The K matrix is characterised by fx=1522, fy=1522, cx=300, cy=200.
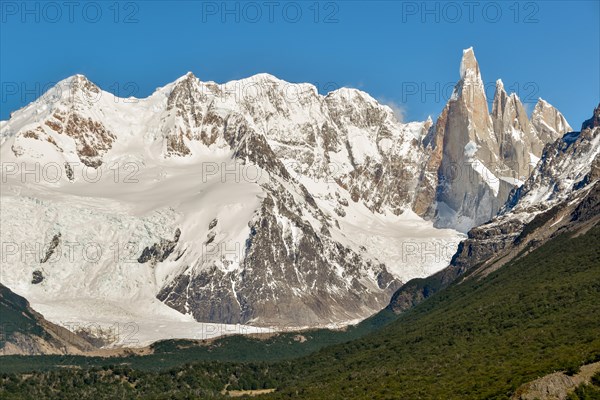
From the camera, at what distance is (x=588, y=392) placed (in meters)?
168

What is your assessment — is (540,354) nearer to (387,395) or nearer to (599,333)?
(599,333)

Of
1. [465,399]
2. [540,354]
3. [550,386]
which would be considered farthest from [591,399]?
[540,354]

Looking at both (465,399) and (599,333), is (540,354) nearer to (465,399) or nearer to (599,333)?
(599,333)

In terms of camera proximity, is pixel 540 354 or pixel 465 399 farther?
pixel 540 354

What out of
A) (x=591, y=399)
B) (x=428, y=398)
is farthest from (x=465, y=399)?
(x=591, y=399)

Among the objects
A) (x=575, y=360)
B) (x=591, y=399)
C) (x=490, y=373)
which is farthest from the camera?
(x=490, y=373)

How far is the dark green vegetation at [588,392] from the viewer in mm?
167000

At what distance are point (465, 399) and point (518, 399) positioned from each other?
1164 cm

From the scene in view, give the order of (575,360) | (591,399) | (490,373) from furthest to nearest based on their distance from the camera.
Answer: (490,373) < (575,360) < (591,399)

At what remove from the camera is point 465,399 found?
181750 mm

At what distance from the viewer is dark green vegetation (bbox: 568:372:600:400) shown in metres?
167

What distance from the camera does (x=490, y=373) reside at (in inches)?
7662

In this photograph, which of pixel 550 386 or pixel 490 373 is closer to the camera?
pixel 550 386

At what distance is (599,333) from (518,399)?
103 feet
